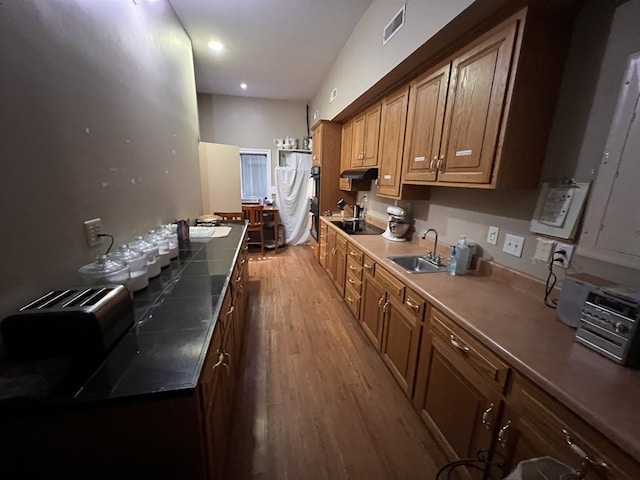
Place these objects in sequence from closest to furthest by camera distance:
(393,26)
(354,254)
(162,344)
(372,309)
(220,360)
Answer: (162,344), (220,360), (393,26), (372,309), (354,254)

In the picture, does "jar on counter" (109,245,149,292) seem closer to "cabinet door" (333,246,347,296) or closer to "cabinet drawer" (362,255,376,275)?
"cabinet drawer" (362,255,376,275)

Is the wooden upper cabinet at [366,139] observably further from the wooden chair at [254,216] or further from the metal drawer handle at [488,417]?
the metal drawer handle at [488,417]

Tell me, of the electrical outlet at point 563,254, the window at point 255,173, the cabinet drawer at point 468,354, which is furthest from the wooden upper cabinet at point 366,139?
the window at point 255,173

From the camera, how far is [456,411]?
1.23m

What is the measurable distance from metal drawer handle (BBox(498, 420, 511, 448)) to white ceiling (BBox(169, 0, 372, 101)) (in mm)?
3312

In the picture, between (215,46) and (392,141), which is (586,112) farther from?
(215,46)

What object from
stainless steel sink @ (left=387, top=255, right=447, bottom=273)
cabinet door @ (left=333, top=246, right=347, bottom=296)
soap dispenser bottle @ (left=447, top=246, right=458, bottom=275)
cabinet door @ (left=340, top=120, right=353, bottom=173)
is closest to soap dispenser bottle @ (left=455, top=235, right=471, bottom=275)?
soap dispenser bottle @ (left=447, top=246, right=458, bottom=275)

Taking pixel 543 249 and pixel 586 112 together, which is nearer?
pixel 586 112

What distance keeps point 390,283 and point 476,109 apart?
1.16 m

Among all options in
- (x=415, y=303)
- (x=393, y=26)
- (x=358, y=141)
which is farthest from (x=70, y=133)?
(x=358, y=141)

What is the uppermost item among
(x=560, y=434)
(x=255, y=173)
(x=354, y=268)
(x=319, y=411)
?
(x=255, y=173)

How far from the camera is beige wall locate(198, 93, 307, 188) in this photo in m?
5.13

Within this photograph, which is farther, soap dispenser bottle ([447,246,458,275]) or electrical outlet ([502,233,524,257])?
soap dispenser bottle ([447,246,458,275])

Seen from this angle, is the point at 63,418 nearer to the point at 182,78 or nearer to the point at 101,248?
the point at 101,248
